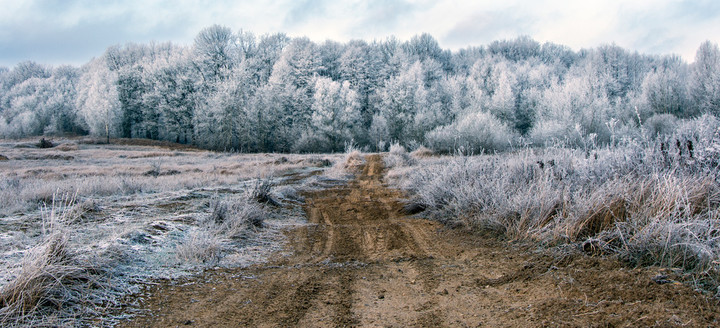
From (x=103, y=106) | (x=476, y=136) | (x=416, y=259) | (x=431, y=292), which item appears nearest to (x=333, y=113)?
(x=476, y=136)

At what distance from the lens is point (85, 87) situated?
59031 mm

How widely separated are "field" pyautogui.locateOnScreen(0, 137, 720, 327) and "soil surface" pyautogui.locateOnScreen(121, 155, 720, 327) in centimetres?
2

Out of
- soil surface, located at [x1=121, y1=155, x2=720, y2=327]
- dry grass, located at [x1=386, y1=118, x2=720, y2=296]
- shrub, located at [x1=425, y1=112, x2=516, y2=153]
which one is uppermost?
shrub, located at [x1=425, y1=112, x2=516, y2=153]

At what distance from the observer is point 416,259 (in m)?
4.75

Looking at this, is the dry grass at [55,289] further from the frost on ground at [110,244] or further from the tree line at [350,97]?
the tree line at [350,97]

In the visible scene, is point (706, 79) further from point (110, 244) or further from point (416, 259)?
point (110, 244)

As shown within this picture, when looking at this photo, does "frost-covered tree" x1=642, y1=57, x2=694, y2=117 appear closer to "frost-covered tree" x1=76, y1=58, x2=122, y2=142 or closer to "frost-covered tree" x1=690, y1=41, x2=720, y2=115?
"frost-covered tree" x1=690, y1=41, x2=720, y2=115

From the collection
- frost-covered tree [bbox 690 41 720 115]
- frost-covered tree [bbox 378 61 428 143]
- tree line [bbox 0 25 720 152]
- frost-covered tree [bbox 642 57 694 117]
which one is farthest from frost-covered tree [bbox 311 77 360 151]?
frost-covered tree [bbox 690 41 720 115]

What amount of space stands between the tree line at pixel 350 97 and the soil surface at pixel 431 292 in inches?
1056

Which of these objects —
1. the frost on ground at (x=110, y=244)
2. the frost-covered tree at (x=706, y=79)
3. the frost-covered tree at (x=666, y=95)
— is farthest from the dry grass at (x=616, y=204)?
the frost-covered tree at (x=666, y=95)

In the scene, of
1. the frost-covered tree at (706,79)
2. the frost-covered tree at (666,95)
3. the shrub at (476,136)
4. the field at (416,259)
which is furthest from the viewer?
the frost-covered tree at (666,95)

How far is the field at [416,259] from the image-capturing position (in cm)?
297

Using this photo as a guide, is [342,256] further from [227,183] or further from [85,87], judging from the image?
[85,87]

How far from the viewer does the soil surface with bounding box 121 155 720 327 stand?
278cm
